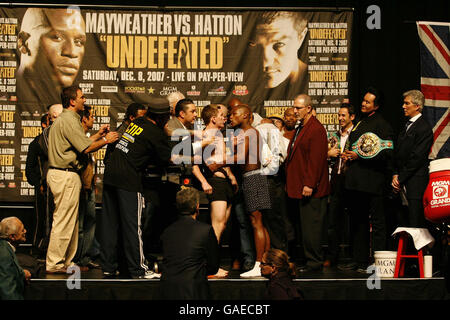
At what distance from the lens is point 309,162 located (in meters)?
6.39

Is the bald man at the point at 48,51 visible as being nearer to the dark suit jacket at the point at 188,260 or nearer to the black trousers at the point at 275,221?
the black trousers at the point at 275,221

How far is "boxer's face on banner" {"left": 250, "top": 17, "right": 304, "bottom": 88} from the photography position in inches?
321

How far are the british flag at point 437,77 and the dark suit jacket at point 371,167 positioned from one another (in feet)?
5.82

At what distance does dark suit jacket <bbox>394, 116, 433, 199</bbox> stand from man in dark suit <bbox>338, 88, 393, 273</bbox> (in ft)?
0.64

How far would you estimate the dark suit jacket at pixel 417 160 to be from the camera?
6.34 metres

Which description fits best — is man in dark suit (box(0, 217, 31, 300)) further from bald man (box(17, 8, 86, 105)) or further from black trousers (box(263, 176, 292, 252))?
bald man (box(17, 8, 86, 105))

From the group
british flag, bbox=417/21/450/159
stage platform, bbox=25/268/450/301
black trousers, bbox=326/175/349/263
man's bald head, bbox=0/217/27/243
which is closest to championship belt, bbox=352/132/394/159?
black trousers, bbox=326/175/349/263

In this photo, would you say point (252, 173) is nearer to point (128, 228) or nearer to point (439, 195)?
point (128, 228)

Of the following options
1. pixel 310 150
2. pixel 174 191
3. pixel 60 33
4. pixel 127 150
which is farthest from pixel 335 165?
pixel 60 33

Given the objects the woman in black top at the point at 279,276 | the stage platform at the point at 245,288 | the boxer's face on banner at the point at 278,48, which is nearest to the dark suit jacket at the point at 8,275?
the stage platform at the point at 245,288

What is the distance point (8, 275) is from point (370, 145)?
136 inches

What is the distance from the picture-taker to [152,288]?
18.4 feet

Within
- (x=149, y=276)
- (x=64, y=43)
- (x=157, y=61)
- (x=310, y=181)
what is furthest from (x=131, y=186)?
(x=64, y=43)

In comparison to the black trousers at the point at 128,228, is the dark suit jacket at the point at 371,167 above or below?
above
